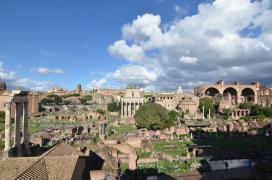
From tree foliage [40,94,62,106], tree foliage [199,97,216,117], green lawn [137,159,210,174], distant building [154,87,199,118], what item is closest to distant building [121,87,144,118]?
distant building [154,87,199,118]

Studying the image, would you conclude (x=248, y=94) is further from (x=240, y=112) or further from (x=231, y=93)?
(x=240, y=112)

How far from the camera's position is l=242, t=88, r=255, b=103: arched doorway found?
330 feet

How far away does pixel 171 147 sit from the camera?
38.7 metres

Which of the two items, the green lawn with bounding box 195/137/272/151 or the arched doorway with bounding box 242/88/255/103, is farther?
the arched doorway with bounding box 242/88/255/103

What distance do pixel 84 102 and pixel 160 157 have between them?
334 feet

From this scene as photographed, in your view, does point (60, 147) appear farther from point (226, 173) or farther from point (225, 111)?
point (225, 111)

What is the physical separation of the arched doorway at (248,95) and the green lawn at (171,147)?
63655 mm

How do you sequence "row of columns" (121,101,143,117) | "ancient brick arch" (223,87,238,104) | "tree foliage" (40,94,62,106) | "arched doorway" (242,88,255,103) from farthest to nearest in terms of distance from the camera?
1. "tree foliage" (40,94,62,106)
2. "ancient brick arch" (223,87,238,104)
3. "arched doorway" (242,88,255,103)
4. "row of columns" (121,101,143,117)

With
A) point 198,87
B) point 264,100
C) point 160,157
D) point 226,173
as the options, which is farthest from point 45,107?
point 226,173

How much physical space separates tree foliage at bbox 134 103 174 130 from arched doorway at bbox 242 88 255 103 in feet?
159

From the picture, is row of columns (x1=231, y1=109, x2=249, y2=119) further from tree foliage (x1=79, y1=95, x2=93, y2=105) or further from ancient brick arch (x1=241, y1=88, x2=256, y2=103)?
tree foliage (x1=79, y1=95, x2=93, y2=105)

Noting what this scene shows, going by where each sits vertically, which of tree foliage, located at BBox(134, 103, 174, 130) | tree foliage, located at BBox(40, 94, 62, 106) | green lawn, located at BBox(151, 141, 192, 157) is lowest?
green lawn, located at BBox(151, 141, 192, 157)

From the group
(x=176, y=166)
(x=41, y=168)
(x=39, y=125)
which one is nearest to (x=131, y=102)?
(x=39, y=125)

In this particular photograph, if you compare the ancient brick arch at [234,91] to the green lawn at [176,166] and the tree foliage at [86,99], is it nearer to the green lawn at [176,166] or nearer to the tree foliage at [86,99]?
the tree foliage at [86,99]
